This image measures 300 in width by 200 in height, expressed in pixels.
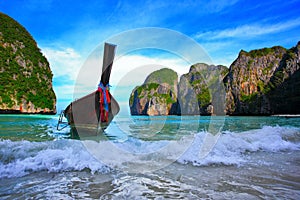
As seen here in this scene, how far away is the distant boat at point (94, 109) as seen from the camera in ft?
33.7

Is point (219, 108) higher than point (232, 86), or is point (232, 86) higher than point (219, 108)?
point (232, 86)

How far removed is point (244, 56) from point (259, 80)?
18486mm

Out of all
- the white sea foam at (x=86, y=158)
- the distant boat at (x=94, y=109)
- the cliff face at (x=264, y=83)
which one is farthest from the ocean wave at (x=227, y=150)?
the cliff face at (x=264, y=83)

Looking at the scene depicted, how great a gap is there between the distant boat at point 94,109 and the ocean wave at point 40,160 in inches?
188

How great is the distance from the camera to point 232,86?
363ft

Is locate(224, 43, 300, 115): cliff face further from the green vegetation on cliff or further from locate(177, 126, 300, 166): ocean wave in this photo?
locate(177, 126, 300, 166): ocean wave

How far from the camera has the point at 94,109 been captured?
38.1ft

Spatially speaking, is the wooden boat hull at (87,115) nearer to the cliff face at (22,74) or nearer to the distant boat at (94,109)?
the distant boat at (94,109)

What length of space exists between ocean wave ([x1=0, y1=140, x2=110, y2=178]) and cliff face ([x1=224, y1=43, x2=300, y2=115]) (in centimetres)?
10187

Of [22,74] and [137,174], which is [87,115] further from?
[22,74]

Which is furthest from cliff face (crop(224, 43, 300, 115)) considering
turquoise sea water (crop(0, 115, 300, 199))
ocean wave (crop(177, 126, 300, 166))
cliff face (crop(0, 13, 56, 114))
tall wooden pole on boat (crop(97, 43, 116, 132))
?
turquoise sea water (crop(0, 115, 300, 199))

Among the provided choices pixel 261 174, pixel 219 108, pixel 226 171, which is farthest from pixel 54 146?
pixel 219 108

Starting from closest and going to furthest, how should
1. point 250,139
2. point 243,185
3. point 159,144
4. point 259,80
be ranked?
point 243,185
point 159,144
point 250,139
point 259,80

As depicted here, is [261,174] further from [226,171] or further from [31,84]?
[31,84]
